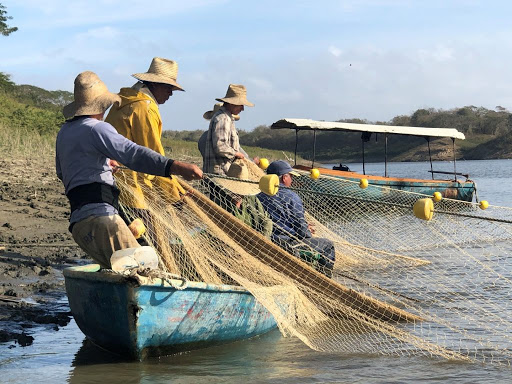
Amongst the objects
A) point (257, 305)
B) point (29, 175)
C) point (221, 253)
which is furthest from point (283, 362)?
point (29, 175)

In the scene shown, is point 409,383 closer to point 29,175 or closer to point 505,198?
point 29,175

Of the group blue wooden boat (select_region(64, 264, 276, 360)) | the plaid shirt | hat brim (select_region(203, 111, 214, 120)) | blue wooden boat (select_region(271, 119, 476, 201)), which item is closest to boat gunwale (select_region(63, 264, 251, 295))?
blue wooden boat (select_region(64, 264, 276, 360))

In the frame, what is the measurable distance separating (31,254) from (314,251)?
13.3 ft

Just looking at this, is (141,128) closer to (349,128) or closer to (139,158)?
(139,158)

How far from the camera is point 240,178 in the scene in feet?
25.1

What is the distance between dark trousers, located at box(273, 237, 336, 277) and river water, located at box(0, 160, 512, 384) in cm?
93

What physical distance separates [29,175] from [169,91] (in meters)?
11.2

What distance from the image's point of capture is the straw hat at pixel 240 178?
22.8 ft

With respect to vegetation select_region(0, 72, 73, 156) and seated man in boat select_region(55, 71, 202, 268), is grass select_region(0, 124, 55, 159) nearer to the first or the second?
vegetation select_region(0, 72, 73, 156)

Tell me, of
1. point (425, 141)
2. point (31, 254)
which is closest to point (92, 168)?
point (31, 254)

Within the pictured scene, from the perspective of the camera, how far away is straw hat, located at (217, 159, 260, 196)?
695 cm

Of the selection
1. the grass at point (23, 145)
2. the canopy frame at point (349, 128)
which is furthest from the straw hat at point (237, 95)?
the grass at point (23, 145)

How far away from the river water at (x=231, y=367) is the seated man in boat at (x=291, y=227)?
3.19ft

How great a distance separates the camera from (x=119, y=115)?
5.94m
